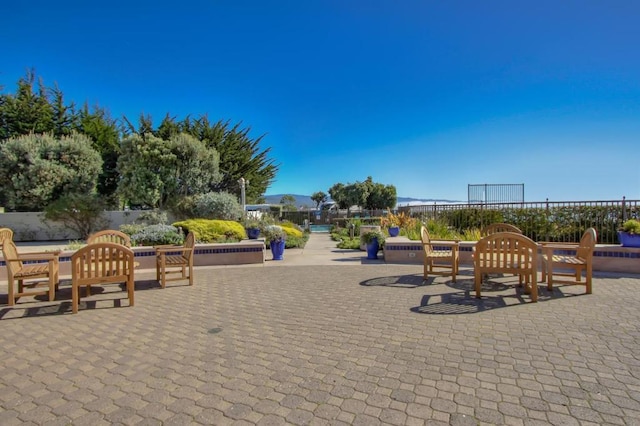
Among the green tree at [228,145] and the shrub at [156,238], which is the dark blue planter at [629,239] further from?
the green tree at [228,145]

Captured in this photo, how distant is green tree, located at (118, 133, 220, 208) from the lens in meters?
16.9

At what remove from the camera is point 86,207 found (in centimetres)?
1727

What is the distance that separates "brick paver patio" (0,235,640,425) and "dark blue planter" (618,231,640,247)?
170 centimetres

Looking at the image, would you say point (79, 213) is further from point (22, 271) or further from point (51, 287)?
point (51, 287)

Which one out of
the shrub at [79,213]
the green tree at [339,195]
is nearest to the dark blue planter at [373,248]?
the shrub at [79,213]

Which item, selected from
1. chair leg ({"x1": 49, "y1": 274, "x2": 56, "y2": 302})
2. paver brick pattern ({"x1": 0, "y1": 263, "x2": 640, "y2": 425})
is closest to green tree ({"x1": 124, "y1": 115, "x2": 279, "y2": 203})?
chair leg ({"x1": 49, "y1": 274, "x2": 56, "y2": 302})

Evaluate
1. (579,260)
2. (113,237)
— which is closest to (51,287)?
(113,237)

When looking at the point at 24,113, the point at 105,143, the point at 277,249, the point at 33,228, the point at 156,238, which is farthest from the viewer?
the point at 105,143

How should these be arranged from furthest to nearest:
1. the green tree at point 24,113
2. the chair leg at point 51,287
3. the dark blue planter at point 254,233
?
the green tree at point 24,113
the dark blue planter at point 254,233
the chair leg at point 51,287

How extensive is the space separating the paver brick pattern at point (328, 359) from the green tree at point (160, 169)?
1314 cm

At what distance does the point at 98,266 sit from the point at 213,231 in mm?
5290

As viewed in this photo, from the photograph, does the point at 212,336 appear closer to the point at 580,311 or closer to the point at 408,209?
the point at 580,311

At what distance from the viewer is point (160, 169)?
56.9 ft

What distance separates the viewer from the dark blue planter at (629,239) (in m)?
6.20
